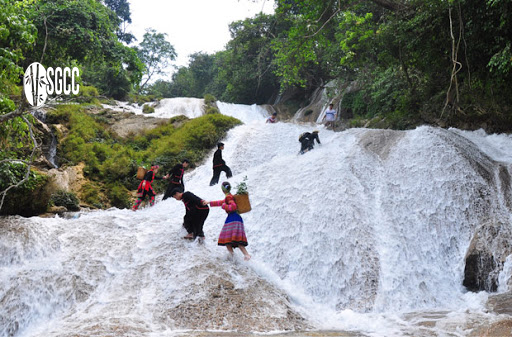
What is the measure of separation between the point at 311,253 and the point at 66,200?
884 centimetres

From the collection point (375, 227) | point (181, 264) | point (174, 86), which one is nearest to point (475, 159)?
point (375, 227)

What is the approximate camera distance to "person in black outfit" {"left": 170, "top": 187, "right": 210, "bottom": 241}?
7902mm

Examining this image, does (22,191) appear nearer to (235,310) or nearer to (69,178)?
(69,178)

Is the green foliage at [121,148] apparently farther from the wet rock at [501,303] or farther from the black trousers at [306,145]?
the wet rock at [501,303]

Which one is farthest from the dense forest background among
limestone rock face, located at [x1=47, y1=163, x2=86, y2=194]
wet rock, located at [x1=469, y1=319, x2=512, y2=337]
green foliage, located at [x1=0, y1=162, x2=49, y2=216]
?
wet rock, located at [x1=469, y1=319, x2=512, y2=337]

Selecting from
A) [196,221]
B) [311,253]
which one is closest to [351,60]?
[311,253]

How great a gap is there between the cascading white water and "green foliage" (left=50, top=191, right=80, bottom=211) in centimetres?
285

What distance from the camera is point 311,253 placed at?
8188 mm

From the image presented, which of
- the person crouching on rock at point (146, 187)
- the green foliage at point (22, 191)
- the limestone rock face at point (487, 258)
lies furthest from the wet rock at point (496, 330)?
the person crouching on rock at point (146, 187)

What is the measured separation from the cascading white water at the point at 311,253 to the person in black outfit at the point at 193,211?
322 mm

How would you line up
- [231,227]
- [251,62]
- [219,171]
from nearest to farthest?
[231,227], [219,171], [251,62]

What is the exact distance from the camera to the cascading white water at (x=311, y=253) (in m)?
5.96

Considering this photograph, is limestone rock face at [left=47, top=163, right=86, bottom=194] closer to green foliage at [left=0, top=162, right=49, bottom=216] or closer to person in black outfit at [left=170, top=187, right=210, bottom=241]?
green foliage at [left=0, top=162, right=49, bottom=216]

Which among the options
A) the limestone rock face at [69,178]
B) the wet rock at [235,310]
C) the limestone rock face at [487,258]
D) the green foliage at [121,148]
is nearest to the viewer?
the wet rock at [235,310]
